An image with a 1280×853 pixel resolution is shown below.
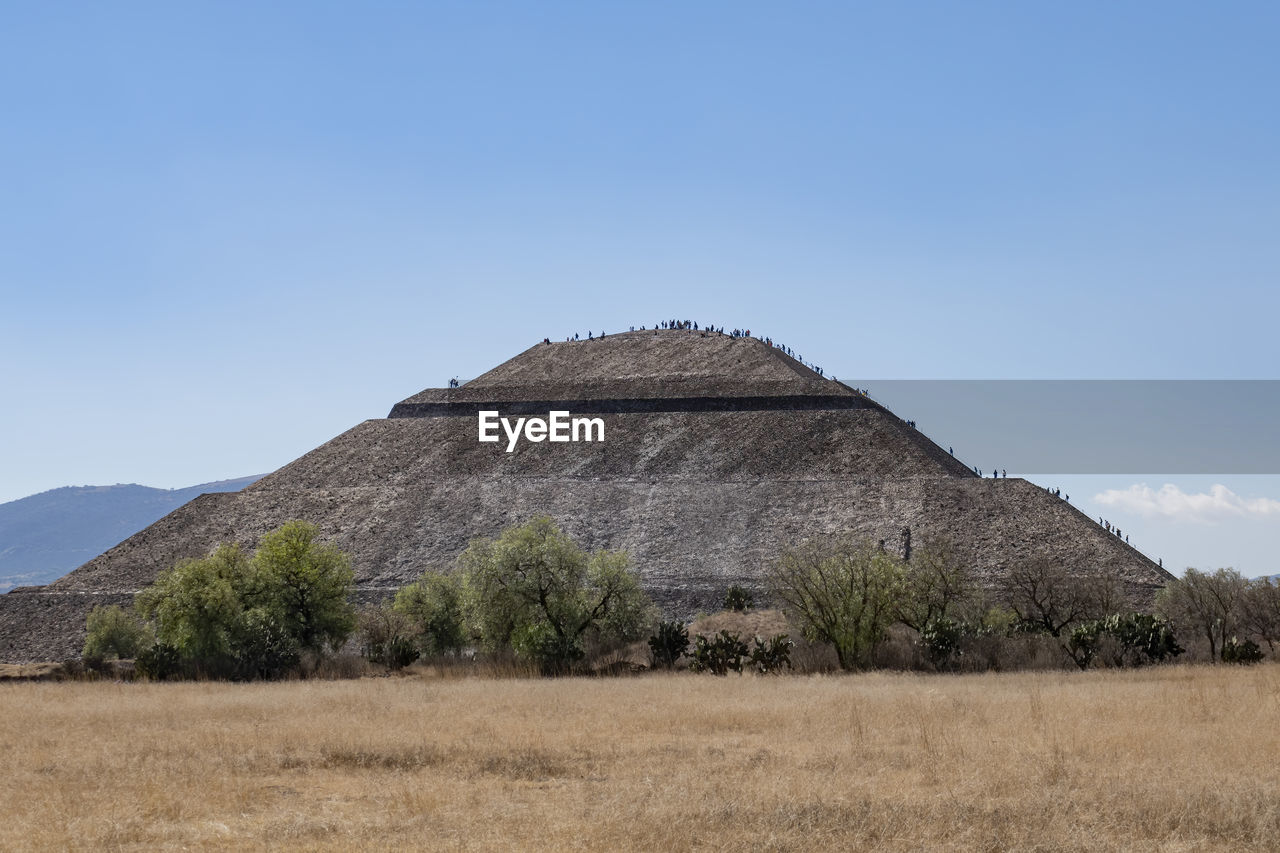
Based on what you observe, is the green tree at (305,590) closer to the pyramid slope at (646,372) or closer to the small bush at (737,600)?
the small bush at (737,600)

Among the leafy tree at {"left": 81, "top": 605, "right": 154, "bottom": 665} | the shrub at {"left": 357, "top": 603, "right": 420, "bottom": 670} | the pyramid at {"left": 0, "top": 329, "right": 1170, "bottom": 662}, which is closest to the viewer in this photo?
the shrub at {"left": 357, "top": 603, "right": 420, "bottom": 670}

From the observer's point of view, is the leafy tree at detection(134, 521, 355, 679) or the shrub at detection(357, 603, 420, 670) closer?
the leafy tree at detection(134, 521, 355, 679)

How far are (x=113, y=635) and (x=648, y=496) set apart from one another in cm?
4375

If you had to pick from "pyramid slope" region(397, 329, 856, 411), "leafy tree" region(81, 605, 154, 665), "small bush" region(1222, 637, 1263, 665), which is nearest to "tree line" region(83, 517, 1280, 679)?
"small bush" region(1222, 637, 1263, 665)

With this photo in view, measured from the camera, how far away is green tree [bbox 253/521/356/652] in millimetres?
44750

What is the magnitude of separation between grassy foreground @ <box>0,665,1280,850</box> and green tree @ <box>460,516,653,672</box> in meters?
14.8

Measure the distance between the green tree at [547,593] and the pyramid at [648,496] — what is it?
3010 cm

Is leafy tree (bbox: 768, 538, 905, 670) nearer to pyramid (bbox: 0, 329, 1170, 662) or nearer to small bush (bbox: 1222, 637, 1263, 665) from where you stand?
small bush (bbox: 1222, 637, 1263, 665)

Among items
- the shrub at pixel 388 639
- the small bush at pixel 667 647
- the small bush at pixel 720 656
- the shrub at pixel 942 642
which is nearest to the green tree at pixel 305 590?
the shrub at pixel 388 639

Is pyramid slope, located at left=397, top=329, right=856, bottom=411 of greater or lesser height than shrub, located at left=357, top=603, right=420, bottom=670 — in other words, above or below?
above

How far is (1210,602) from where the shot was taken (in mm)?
46000

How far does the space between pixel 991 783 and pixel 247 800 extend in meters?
10.0

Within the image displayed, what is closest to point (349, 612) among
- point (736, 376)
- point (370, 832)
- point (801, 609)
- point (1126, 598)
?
point (801, 609)

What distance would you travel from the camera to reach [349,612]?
46844 millimetres
